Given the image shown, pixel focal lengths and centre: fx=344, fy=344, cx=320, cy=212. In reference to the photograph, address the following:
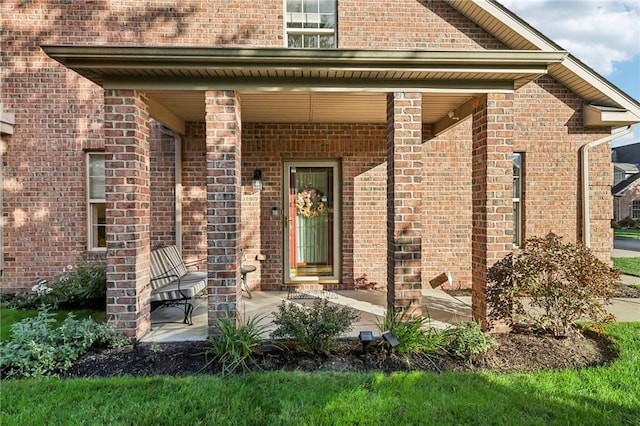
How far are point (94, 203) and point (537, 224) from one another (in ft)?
26.9

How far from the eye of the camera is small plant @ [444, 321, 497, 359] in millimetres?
3525

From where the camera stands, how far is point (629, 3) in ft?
22.2

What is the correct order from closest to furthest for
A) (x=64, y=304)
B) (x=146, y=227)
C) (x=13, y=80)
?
1. (x=146, y=227)
2. (x=64, y=304)
3. (x=13, y=80)

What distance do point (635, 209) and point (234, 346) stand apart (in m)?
36.6

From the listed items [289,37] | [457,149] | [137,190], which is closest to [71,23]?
[289,37]

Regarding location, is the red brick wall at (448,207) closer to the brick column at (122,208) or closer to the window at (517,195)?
the window at (517,195)

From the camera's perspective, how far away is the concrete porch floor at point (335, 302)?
4.18 m

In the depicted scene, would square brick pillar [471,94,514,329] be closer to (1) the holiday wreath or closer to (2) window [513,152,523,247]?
(2) window [513,152,523,247]

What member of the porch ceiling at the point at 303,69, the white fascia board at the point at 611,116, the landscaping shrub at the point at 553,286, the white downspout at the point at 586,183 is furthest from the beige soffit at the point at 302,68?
the white downspout at the point at 586,183

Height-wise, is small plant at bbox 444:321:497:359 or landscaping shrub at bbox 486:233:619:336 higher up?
landscaping shrub at bbox 486:233:619:336

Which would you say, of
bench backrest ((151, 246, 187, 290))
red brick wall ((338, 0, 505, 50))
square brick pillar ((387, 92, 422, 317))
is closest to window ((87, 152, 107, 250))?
bench backrest ((151, 246, 187, 290))

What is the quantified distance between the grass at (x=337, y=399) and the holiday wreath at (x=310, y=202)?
147 inches

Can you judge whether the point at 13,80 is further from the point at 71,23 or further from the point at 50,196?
the point at 50,196

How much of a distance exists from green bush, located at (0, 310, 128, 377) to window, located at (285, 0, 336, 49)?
5.59 m
